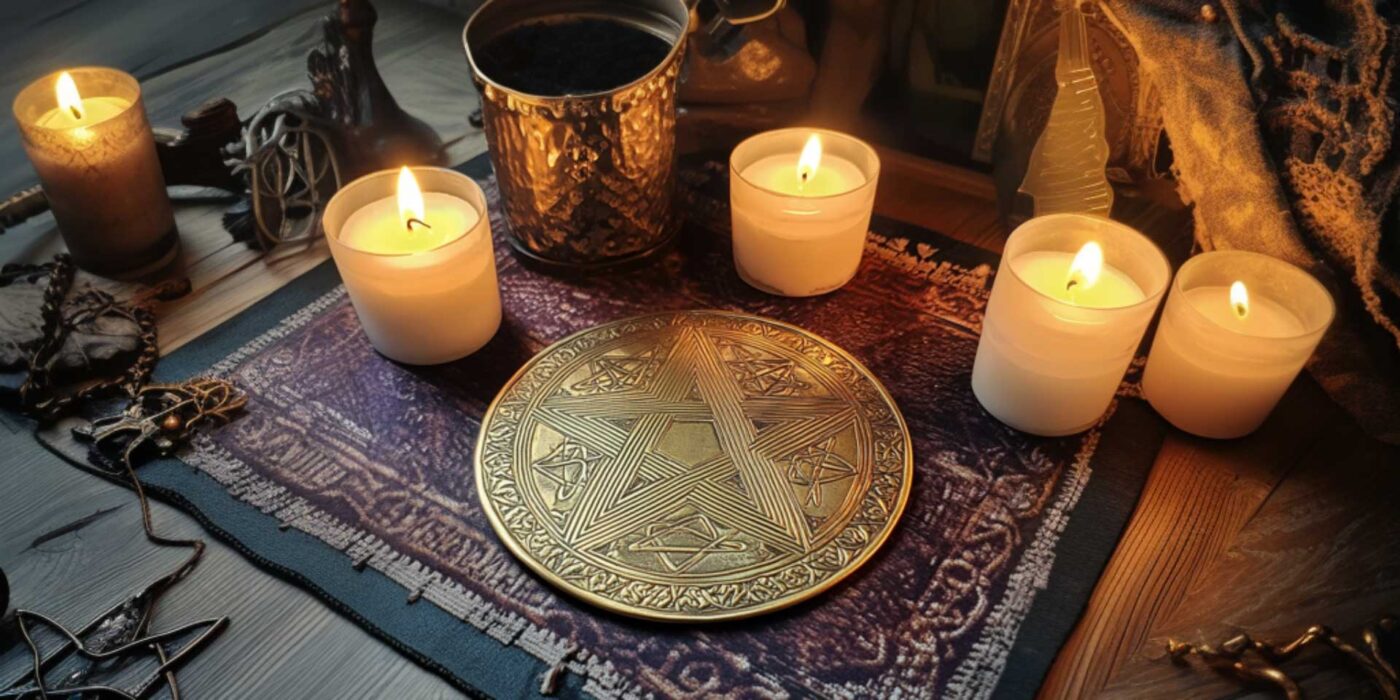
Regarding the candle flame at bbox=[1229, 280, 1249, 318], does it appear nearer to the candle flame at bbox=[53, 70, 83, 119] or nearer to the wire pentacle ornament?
the wire pentacle ornament

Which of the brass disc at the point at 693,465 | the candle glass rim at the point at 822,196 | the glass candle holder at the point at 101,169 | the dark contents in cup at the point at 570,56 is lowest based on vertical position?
the brass disc at the point at 693,465

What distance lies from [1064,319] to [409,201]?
2.07ft

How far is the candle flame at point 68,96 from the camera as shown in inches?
43.8

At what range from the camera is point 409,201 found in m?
1.03

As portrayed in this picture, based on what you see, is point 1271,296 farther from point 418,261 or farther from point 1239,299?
point 418,261

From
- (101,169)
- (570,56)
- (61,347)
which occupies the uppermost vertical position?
(570,56)

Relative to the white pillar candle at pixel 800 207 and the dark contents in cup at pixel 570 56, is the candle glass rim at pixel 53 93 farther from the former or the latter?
the white pillar candle at pixel 800 207

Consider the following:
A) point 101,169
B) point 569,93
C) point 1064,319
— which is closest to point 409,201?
point 569,93

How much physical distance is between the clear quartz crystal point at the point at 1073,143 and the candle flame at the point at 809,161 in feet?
0.82

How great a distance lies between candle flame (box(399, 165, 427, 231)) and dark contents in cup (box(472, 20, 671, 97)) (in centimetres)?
14

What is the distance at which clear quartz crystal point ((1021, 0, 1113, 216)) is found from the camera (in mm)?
1091

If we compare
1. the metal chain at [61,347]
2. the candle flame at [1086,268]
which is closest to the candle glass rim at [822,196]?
the candle flame at [1086,268]

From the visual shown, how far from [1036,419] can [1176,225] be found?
0.39m

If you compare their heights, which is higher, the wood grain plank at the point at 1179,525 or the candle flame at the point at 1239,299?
the candle flame at the point at 1239,299
